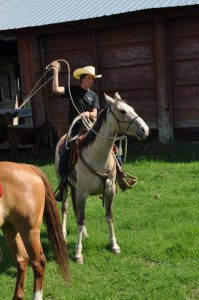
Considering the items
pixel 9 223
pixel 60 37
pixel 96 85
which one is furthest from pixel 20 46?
pixel 9 223

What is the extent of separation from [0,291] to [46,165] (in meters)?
6.42

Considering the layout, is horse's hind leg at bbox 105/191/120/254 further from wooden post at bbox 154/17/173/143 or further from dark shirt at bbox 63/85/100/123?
wooden post at bbox 154/17/173/143

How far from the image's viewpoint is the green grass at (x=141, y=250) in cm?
491

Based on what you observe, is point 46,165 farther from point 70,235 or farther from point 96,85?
point 70,235

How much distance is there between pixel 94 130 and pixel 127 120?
1.58 ft

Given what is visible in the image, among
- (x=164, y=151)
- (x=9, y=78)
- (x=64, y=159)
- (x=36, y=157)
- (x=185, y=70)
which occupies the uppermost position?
(x=185, y=70)

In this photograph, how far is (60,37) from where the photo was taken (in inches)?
506

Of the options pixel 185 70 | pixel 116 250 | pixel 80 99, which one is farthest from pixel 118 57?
pixel 116 250

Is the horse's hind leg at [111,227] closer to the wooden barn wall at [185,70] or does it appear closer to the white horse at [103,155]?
the white horse at [103,155]

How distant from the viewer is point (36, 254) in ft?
15.0

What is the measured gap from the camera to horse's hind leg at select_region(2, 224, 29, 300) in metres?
4.75

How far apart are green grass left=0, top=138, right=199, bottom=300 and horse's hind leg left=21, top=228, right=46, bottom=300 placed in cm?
31

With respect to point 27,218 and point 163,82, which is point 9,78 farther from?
point 27,218

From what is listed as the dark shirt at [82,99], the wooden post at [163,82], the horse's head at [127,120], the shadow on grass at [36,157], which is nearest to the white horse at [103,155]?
the horse's head at [127,120]
